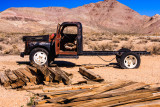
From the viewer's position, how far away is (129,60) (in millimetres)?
9172

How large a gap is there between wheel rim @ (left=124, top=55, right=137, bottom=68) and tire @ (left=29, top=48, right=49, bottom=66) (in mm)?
3829

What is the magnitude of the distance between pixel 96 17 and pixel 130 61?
107667 millimetres

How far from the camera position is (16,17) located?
9244 centimetres

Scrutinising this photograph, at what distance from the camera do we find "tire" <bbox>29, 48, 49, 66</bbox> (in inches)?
351

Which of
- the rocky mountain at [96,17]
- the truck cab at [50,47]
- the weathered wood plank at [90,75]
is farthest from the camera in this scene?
the rocky mountain at [96,17]

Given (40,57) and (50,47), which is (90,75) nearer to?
(50,47)

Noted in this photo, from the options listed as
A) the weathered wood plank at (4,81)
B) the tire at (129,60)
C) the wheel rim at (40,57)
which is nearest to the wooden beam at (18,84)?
the weathered wood plank at (4,81)

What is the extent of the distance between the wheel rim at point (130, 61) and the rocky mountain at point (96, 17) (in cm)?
7924

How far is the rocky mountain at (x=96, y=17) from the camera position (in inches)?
3713

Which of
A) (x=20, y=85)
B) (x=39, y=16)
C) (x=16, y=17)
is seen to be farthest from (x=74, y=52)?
(x=39, y=16)

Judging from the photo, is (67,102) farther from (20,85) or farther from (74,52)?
(74,52)

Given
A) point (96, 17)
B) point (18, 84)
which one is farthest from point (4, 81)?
point (96, 17)

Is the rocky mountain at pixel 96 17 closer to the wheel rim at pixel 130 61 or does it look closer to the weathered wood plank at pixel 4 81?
the wheel rim at pixel 130 61

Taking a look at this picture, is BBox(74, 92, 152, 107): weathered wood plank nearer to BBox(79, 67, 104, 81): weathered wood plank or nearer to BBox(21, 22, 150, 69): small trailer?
BBox(79, 67, 104, 81): weathered wood plank
